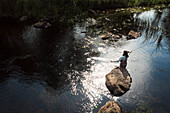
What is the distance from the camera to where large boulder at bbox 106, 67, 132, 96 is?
921 cm

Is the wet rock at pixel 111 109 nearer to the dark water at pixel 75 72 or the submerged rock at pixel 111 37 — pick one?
the dark water at pixel 75 72

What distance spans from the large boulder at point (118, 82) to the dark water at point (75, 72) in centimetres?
41

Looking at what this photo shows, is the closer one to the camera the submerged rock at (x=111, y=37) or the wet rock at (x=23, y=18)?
the submerged rock at (x=111, y=37)

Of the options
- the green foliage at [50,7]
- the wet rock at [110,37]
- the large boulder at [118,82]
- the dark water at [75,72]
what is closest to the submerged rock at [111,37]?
the wet rock at [110,37]

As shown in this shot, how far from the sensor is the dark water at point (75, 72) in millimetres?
8688

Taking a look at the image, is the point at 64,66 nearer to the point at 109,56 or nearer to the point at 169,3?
the point at 109,56

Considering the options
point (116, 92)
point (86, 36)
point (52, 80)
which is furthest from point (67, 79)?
point (86, 36)

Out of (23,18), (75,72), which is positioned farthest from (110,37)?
(23,18)

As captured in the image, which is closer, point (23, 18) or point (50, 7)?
point (23, 18)

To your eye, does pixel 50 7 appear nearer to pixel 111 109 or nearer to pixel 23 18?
pixel 23 18

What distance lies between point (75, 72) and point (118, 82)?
397cm

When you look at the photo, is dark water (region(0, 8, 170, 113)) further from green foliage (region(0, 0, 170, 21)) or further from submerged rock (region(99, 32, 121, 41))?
green foliage (region(0, 0, 170, 21))

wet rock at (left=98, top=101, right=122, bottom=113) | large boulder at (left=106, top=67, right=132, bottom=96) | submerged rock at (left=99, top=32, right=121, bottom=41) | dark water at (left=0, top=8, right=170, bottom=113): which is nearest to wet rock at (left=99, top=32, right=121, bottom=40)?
submerged rock at (left=99, top=32, right=121, bottom=41)

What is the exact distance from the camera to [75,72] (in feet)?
37.4
